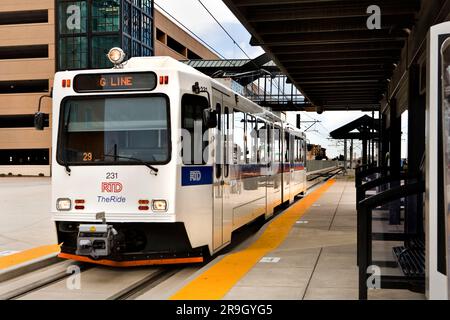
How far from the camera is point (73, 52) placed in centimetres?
4762

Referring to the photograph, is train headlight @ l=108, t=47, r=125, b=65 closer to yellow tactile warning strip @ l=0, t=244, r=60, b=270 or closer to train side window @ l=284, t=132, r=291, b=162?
yellow tactile warning strip @ l=0, t=244, r=60, b=270

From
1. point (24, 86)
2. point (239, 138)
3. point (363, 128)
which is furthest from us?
point (24, 86)

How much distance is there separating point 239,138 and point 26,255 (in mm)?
4247

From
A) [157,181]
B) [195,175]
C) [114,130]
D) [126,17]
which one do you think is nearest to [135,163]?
[157,181]

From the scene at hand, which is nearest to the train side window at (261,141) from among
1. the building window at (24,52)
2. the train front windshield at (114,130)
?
the train front windshield at (114,130)

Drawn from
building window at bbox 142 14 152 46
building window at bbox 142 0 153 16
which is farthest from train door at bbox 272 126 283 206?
building window at bbox 142 0 153 16

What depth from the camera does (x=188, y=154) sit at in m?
8.23

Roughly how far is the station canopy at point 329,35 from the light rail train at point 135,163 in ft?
7.19

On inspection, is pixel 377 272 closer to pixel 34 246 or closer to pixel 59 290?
pixel 59 290

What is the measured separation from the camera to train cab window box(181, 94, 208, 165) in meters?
8.16

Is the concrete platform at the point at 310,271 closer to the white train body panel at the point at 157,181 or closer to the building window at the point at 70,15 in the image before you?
the white train body panel at the point at 157,181

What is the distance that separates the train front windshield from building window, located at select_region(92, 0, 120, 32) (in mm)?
40129

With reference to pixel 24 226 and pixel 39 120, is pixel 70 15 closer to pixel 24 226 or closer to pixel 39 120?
pixel 24 226
